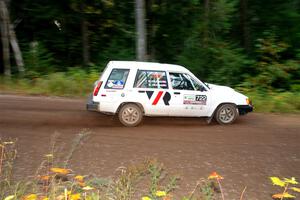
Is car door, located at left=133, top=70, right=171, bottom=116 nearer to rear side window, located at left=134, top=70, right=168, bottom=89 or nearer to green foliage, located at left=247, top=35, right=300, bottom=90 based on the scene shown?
rear side window, located at left=134, top=70, right=168, bottom=89

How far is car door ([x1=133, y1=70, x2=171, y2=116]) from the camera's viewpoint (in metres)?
11.3

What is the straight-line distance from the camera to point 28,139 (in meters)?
9.79

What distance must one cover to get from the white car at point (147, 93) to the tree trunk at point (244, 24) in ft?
41.7

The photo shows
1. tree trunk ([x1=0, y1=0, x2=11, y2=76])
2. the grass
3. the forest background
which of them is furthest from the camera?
tree trunk ([x1=0, y1=0, x2=11, y2=76])

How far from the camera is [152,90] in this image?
444 inches

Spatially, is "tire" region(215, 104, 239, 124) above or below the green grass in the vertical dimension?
below

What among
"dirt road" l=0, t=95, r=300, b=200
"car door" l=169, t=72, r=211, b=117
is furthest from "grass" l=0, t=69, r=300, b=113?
"car door" l=169, t=72, r=211, b=117

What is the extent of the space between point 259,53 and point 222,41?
77.0 inches

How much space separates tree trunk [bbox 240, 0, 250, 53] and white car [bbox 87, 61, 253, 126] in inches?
501

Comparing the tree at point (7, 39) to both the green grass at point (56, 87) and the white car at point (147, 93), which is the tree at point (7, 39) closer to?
the green grass at point (56, 87)

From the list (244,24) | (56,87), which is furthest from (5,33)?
(244,24)

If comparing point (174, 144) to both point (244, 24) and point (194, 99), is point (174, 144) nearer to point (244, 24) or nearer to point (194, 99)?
point (194, 99)

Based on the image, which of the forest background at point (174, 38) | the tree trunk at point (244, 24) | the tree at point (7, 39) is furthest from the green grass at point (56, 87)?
the tree trunk at point (244, 24)

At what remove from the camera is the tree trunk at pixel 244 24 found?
2352cm
